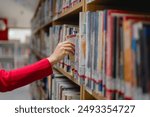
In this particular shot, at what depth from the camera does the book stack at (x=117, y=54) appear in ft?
2.15

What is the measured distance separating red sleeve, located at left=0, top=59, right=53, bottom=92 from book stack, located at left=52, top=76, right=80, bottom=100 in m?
0.18

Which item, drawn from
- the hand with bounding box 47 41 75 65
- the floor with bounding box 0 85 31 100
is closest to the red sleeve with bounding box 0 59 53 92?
the hand with bounding box 47 41 75 65

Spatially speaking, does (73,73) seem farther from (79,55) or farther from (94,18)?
(94,18)

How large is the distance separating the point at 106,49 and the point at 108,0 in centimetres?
32

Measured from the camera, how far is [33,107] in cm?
100

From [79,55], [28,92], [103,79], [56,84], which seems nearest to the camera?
[103,79]

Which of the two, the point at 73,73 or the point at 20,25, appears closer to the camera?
the point at 73,73

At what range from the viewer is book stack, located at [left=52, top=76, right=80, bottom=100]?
154 centimetres

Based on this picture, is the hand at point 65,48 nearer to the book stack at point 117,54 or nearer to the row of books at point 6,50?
the book stack at point 117,54

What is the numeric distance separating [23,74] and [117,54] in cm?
82

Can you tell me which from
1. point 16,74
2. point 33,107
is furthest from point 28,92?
point 33,107

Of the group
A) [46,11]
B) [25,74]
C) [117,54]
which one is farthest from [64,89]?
[46,11]

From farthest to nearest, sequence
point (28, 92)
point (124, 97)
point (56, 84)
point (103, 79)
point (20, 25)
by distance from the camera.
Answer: point (20, 25)
point (28, 92)
point (56, 84)
point (103, 79)
point (124, 97)

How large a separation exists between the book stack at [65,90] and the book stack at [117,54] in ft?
1.43
